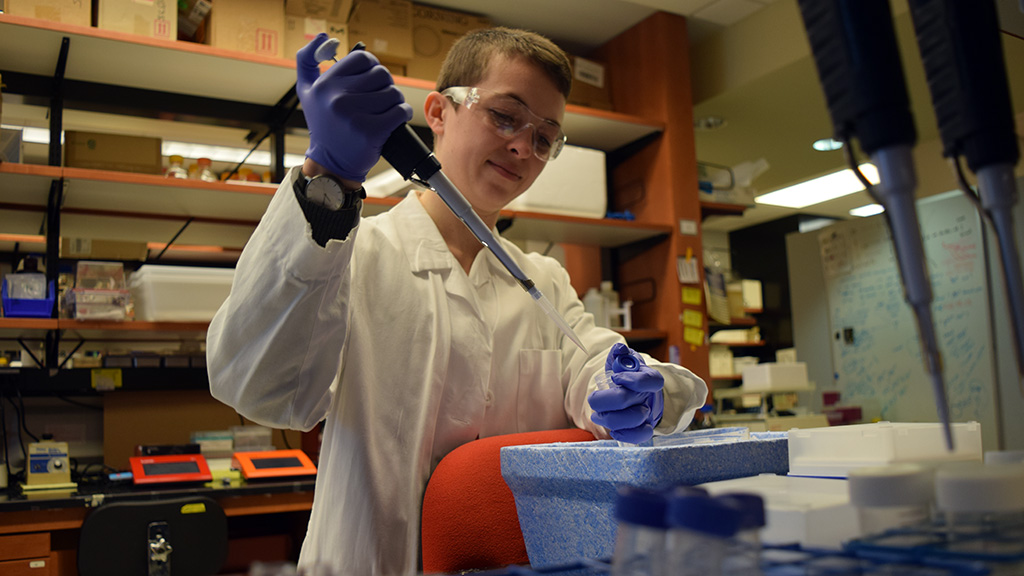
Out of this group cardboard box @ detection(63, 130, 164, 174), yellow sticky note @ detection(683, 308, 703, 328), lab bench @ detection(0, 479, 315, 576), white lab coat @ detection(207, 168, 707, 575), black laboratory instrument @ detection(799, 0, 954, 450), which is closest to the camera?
black laboratory instrument @ detection(799, 0, 954, 450)

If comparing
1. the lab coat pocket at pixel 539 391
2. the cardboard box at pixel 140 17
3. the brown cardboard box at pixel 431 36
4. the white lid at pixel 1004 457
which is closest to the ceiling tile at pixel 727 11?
the brown cardboard box at pixel 431 36

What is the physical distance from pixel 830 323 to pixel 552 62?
3558 millimetres

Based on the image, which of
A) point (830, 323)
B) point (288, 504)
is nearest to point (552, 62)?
point (288, 504)

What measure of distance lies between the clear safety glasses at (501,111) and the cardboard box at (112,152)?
1.64 metres

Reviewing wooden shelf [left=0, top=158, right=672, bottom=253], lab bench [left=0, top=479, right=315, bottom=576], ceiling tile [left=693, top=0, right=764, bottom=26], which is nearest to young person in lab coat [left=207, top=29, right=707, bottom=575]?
lab bench [left=0, top=479, right=315, bottom=576]

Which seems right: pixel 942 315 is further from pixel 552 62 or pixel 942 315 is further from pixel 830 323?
pixel 552 62

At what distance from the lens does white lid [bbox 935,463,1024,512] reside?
1.19 ft

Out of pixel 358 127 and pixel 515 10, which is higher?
pixel 515 10

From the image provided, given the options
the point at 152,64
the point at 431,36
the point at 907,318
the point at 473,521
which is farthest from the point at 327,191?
the point at 907,318

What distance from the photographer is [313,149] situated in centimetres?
84

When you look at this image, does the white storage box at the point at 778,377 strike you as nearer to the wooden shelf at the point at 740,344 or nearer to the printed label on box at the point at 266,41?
the wooden shelf at the point at 740,344

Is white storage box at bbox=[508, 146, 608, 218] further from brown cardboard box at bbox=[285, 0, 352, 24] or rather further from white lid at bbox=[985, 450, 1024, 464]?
white lid at bbox=[985, 450, 1024, 464]

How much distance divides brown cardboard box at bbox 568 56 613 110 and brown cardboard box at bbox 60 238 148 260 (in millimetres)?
1958

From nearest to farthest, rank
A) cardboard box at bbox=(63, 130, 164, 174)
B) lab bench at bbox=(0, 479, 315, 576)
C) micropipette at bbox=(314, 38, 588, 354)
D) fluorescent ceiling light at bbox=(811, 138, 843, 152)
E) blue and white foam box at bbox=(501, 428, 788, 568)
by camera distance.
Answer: blue and white foam box at bbox=(501, 428, 788, 568) < micropipette at bbox=(314, 38, 588, 354) < lab bench at bbox=(0, 479, 315, 576) < cardboard box at bbox=(63, 130, 164, 174) < fluorescent ceiling light at bbox=(811, 138, 843, 152)
